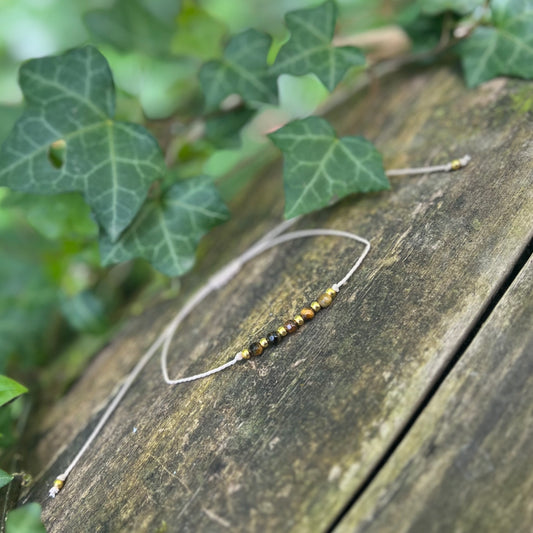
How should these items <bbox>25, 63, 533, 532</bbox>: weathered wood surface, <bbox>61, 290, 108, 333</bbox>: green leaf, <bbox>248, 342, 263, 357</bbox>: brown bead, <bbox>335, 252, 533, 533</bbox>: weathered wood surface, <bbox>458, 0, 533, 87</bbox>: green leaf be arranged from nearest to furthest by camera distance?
<bbox>335, 252, 533, 533</bbox>: weathered wood surface < <bbox>25, 63, 533, 532</bbox>: weathered wood surface < <bbox>248, 342, 263, 357</bbox>: brown bead < <bbox>458, 0, 533, 87</bbox>: green leaf < <bbox>61, 290, 108, 333</bbox>: green leaf

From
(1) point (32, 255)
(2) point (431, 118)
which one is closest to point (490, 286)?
(2) point (431, 118)

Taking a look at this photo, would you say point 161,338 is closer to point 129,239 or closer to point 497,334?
point 129,239

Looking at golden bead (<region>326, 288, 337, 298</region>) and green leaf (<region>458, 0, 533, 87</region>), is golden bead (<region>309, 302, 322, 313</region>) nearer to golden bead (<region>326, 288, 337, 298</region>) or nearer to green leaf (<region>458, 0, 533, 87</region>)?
golden bead (<region>326, 288, 337, 298</region>)

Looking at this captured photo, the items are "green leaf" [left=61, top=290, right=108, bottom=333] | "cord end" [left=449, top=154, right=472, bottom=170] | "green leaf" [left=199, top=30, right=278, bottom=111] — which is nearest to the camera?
"cord end" [left=449, top=154, right=472, bottom=170]

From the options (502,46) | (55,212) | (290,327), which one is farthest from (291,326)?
(502,46)

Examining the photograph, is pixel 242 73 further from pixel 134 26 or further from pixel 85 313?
pixel 85 313

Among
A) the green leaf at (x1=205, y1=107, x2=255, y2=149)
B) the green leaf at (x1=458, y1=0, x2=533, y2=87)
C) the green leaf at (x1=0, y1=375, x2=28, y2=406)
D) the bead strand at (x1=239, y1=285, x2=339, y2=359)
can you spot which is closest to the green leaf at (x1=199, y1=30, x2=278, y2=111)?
the green leaf at (x1=205, y1=107, x2=255, y2=149)

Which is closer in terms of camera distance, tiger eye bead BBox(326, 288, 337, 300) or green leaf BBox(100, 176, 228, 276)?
tiger eye bead BBox(326, 288, 337, 300)

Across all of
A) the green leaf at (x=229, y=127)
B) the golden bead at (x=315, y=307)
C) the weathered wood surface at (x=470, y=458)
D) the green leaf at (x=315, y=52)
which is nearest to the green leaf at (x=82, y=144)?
the green leaf at (x=229, y=127)
